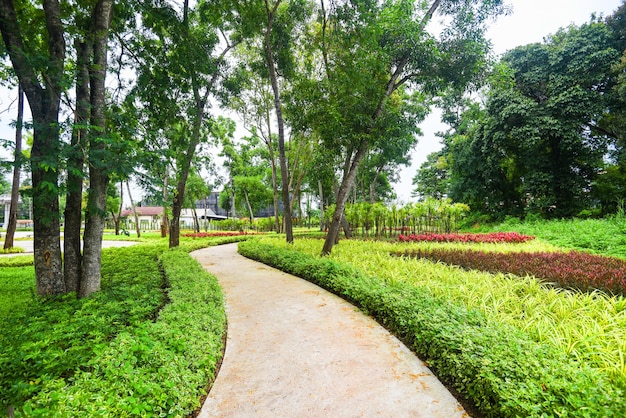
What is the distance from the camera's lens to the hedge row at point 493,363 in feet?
5.79

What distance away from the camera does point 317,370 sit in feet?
8.89

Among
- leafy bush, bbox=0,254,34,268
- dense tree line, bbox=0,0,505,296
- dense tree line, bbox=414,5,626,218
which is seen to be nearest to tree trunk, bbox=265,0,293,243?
dense tree line, bbox=0,0,505,296

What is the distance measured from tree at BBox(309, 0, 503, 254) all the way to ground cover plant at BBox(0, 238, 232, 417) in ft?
17.2

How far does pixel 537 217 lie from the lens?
642 inches

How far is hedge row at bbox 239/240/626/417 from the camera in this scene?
1.76 metres

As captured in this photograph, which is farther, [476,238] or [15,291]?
[476,238]

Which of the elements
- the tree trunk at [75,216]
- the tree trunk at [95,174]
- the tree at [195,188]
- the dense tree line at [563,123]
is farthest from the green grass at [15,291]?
the tree at [195,188]

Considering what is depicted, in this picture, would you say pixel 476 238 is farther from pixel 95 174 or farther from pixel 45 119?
pixel 45 119

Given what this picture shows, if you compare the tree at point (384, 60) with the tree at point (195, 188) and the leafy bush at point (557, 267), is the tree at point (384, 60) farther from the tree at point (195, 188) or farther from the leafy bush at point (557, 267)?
the tree at point (195, 188)

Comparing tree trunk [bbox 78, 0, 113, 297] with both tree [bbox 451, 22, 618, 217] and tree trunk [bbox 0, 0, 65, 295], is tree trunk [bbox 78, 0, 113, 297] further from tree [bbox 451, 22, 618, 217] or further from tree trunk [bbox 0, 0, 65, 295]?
tree [bbox 451, 22, 618, 217]

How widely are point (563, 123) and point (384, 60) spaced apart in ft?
42.1

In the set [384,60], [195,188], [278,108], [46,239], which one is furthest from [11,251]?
[384,60]

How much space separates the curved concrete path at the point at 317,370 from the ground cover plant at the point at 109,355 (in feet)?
0.98

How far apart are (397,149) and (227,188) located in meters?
19.5
